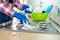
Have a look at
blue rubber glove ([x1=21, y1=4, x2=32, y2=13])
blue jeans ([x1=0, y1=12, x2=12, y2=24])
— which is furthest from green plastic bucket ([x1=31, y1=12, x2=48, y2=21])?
blue jeans ([x1=0, y1=12, x2=12, y2=24])

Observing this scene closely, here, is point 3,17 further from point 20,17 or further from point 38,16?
point 38,16

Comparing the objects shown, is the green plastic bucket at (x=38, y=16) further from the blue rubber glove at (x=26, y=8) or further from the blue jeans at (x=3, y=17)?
the blue jeans at (x=3, y=17)

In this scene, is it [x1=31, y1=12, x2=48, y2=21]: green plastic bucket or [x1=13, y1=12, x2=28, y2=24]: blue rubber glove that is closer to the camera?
[x1=13, y1=12, x2=28, y2=24]: blue rubber glove

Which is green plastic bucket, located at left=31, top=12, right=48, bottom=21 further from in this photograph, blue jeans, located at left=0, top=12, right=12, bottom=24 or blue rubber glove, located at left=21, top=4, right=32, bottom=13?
blue jeans, located at left=0, top=12, right=12, bottom=24

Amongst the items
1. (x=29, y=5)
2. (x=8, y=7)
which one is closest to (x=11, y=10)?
(x=8, y=7)

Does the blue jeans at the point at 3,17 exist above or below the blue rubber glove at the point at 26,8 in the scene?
below

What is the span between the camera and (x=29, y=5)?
2.43 feet

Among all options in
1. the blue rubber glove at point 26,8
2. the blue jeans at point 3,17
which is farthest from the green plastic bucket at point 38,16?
the blue jeans at point 3,17

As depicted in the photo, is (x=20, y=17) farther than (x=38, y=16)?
No

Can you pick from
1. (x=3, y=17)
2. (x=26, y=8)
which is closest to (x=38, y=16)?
(x=26, y=8)

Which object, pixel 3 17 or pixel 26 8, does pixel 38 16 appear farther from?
pixel 3 17

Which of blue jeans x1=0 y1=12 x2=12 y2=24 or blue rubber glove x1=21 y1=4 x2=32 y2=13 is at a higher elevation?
blue rubber glove x1=21 y1=4 x2=32 y2=13

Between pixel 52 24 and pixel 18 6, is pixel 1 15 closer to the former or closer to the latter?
pixel 18 6

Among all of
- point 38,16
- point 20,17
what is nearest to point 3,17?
point 20,17
